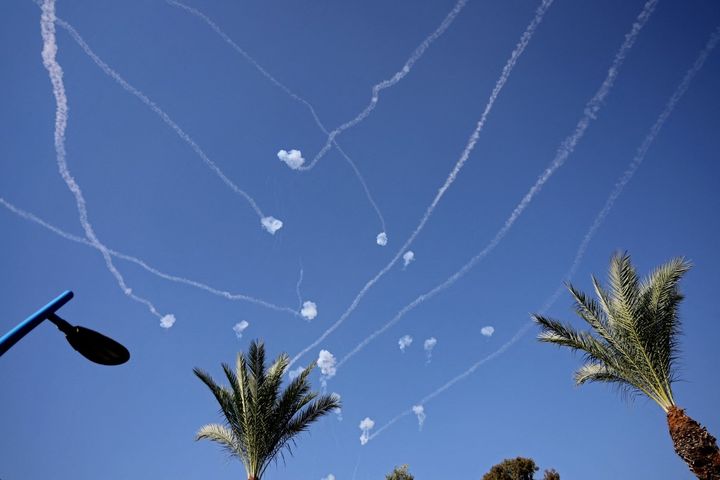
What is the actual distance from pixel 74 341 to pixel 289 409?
35.5 feet

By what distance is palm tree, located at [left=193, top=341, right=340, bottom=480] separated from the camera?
12.5 metres

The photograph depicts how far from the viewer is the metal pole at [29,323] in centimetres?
280

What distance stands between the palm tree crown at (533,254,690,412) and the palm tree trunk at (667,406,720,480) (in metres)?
0.41

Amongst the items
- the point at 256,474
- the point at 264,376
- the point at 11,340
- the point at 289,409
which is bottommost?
the point at 11,340

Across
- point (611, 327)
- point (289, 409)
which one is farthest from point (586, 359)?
point (289, 409)

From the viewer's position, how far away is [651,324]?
11883 millimetres

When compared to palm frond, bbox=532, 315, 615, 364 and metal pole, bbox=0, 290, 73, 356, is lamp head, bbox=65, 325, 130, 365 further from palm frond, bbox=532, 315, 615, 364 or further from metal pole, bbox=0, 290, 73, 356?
palm frond, bbox=532, 315, 615, 364

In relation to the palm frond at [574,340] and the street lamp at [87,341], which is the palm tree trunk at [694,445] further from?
the street lamp at [87,341]

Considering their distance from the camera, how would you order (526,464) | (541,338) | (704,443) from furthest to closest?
(526,464) < (541,338) < (704,443)

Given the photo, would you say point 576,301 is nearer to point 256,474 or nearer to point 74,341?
point 256,474

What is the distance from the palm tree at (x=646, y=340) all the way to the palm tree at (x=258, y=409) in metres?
8.64

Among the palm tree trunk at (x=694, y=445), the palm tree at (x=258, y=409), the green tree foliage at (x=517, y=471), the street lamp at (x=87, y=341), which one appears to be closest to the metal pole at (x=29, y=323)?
the street lamp at (x=87, y=341)

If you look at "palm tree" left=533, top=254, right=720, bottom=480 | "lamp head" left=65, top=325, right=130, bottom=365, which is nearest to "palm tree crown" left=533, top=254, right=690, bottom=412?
"palm tree" left=533, top=254, right=720, bottom=480

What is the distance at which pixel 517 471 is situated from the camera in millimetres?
24859
